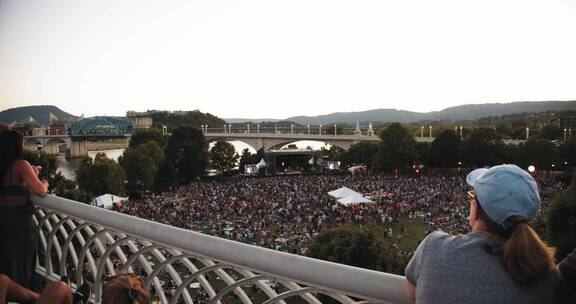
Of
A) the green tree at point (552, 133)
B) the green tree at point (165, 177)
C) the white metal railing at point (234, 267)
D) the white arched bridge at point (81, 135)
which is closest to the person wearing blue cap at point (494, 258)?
the white metal railing at point (234, 267)

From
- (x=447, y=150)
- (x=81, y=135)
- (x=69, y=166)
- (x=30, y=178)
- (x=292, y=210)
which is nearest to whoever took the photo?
(x=30, y=178)

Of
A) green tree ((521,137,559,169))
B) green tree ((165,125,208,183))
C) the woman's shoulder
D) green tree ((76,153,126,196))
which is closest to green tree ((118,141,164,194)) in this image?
green tree ((76,153,126,196))

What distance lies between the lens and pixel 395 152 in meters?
45.0

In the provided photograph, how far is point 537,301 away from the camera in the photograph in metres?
1.16

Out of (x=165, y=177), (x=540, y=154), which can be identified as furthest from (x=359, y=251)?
(x=540, y=154)

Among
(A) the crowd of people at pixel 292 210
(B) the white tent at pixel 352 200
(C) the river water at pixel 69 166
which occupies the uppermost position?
(B) the white tent at pixel 352 200

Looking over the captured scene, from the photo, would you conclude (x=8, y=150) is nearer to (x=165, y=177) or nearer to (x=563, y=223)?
(x=563, y=223)

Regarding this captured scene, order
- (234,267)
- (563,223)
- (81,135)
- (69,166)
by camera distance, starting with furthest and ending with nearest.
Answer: (81,135)
(69,166)
(563,223)
(234,267)

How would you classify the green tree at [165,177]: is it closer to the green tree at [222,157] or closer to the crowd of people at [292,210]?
the crowd of people at [292,210]

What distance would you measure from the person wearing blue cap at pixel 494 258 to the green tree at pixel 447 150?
1895 inches

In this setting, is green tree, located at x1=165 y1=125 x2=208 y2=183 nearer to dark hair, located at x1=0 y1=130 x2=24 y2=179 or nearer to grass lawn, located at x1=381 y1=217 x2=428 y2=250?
grass lawn, located at x1=381 y1=217 x2=428 y2=250

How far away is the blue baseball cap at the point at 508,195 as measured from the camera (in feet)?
4.02

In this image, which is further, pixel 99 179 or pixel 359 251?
pixel 99 179

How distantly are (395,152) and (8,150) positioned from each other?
44003mm
